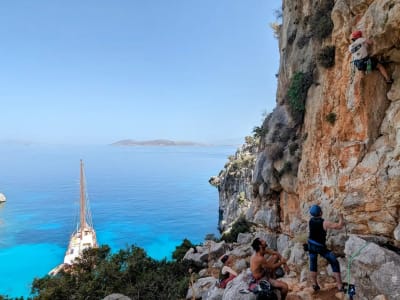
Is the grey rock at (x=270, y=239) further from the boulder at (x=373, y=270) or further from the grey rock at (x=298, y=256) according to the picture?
the boulder at (x=373, y=270)

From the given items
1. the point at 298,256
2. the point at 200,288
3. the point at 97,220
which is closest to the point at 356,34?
A: the point at 298,256

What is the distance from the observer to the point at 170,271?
12867 millimetres

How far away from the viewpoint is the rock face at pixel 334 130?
23.3ft

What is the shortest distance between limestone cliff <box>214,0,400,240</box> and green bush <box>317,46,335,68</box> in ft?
0.10

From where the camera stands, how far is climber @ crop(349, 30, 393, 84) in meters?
7.32

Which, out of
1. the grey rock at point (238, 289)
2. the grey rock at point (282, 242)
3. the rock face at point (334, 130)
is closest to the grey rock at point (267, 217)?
the rock face at point (334, 130)

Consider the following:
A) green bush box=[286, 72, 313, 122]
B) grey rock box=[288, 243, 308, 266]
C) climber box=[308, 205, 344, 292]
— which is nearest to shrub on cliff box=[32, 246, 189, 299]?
grey rock box=[288, 243, 308, 266]

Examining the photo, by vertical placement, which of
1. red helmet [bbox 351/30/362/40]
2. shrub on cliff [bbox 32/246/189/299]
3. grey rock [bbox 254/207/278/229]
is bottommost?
shrub on cliff [bbox 32/246/189/299]

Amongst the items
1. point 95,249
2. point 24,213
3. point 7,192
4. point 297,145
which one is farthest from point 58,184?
point 297,145

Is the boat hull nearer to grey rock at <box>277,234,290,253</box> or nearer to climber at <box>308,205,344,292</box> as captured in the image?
grey rock at <box>277,234,290,253</box>

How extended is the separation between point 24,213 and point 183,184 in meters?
46.0

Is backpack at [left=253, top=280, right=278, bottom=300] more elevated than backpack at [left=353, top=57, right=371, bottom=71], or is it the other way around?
backpack at [left=353, top=57, right=371, bottom=71]

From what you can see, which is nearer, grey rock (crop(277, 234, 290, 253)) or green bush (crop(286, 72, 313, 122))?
green bush (crop(286, 72, 313, 122))

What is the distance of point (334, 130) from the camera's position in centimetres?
905
